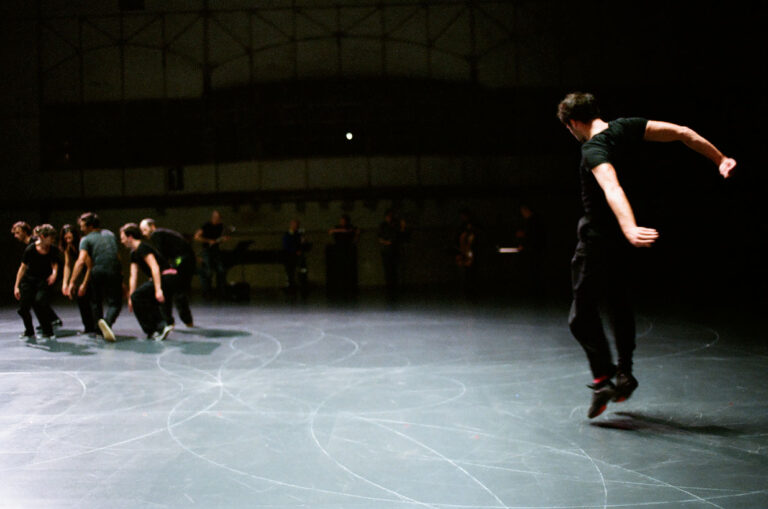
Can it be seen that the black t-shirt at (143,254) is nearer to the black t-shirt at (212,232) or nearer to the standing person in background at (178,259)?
the standing person in background at (178,259)

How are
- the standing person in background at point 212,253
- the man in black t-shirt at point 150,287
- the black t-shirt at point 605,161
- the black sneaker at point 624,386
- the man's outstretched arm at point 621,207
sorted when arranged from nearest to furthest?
the man's outstretched arm at point 621,207
the black t-shirt at point 605,161
the black sneaker at point 624,386
the man in black t-shirt at point 150,287
the standing person in background at point 212,253

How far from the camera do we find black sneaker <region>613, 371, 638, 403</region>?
12.8 ft

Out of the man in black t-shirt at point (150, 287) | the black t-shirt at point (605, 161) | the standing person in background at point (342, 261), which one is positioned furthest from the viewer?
the standing person in background at point (342, 261)

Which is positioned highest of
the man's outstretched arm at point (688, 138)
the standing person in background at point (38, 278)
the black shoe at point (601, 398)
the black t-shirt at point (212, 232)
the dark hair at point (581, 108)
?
the dark hair at point (581, 108)

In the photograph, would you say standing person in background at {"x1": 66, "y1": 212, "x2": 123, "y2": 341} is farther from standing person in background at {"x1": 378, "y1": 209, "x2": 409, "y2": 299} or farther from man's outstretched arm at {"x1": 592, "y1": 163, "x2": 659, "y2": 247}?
standing person in background at {"x1": 378, "y1": 209, "x2": 409, "y2": 299}

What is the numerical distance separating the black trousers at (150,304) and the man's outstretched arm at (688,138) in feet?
22.1

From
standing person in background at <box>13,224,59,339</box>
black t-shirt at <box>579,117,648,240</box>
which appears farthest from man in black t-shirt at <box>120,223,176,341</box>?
black t-shirt at <box>579,117,648,240</box>

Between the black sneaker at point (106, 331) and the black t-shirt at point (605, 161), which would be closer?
the black t-shirt at point (605, 161)

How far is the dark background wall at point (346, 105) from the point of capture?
18.4m

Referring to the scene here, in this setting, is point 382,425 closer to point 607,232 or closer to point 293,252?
point 607,232

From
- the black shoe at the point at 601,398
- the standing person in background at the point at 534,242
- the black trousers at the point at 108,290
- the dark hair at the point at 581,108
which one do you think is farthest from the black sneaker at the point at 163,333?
the standing person in background at the point at 534,242

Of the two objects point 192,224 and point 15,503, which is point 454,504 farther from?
point 192,224

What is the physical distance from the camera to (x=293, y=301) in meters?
13.4

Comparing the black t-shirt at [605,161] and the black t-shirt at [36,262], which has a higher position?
the black t-shirt at [605,161]
